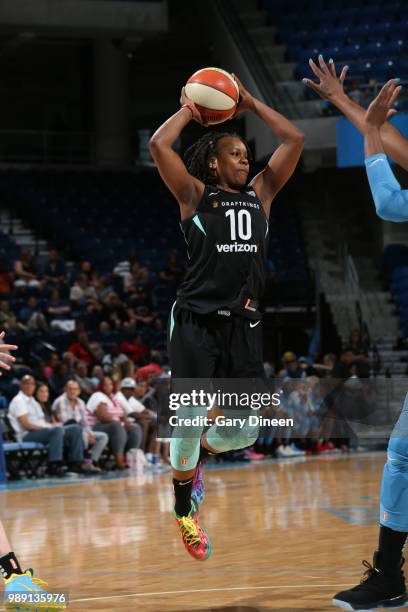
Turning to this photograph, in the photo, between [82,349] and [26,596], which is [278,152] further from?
[82,349]

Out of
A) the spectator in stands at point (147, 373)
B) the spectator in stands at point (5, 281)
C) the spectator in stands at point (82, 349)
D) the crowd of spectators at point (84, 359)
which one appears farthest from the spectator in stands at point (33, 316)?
the spectator in stands at point (147, 373)

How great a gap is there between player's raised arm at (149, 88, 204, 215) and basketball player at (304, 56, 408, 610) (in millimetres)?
697

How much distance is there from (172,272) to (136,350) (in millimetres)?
3334

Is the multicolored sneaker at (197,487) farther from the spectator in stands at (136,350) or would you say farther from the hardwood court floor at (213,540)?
the spectator in stands at (136,350)

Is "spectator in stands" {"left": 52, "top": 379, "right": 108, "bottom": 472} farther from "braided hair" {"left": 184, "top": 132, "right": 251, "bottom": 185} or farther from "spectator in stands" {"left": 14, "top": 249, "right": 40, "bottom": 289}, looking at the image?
"braided hair" {"left": 184, "top": 132, "right": 251, "bottom": 185}

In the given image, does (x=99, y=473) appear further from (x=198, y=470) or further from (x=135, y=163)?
Answer: (x=135, y=163)

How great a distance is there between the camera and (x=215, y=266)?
5879mm

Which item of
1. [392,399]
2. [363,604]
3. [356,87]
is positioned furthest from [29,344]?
[363,604]

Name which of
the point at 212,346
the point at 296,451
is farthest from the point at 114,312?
the point at 212,346

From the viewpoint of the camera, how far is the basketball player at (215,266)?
19.3 ft

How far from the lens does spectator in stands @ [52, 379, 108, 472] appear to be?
1455cm

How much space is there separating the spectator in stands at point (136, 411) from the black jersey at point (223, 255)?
9.83 metres

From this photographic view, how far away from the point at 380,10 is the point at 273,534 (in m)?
17.6

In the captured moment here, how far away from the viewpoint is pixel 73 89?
30.2 meters
